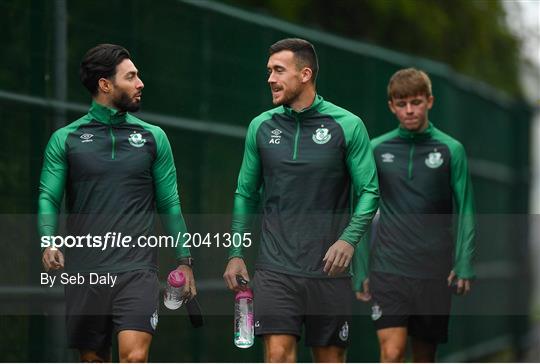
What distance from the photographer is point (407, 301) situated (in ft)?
29.2

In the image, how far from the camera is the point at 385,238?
8.76m

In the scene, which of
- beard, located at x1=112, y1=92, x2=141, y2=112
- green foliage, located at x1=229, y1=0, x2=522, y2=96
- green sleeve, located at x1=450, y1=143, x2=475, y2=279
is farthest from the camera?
green foliage, located at x1=229, y1=0, x2=522, y2=96

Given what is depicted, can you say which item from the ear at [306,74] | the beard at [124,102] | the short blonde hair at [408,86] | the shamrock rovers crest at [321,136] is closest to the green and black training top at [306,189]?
the shamrock rovers crest at [321,136]

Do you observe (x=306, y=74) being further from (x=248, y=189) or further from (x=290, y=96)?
(x=248, y=189)

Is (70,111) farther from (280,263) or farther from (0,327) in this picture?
(280,263)

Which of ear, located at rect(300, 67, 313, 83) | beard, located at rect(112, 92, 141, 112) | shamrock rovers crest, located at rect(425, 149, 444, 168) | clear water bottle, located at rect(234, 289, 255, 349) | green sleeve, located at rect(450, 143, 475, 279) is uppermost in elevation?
ear, located at rect(300, 67, 313, 83)

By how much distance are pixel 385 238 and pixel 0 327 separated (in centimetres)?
216

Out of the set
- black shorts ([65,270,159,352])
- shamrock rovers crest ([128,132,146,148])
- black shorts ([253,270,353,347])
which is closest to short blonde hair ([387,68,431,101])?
black shorts ([253,270,353,347])

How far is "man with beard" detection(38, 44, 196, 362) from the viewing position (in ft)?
A: 24.1

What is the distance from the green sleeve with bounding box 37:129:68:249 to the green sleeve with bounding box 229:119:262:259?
859 millimetres

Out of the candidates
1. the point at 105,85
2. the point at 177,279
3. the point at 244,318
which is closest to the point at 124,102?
the point at 105,85

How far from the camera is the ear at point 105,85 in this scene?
7469 millimetres

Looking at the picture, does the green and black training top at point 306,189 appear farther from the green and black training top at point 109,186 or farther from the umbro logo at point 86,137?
the umbro logo at point 86,137

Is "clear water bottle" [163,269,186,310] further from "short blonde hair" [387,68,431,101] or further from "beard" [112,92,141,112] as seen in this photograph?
"short blonde hair" [387,68,431,101]
